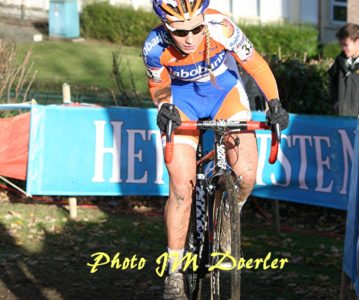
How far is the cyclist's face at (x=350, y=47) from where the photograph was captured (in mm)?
11195

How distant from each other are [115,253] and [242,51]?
3.19m

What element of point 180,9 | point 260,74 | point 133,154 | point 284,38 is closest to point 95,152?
point 133,154

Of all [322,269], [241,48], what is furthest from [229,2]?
[241,48]

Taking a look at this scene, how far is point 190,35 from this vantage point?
689cm

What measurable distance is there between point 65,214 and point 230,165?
4.16 meters

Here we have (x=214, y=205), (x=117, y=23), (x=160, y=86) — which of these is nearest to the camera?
(x=214, y=205)

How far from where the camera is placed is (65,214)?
11070 mm

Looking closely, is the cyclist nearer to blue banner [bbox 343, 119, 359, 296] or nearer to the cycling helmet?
the cycling helmet

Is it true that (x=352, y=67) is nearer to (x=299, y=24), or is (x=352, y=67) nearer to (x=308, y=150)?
(x=308, y=150)

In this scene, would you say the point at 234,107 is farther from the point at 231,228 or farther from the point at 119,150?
the point at 119,150

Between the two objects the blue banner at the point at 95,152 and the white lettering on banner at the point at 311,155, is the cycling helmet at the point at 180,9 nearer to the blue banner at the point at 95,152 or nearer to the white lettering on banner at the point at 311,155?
the white lettering on banner at the point at 311,155

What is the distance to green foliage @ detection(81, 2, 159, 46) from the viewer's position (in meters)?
28.9

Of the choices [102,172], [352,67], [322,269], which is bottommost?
[322,269]

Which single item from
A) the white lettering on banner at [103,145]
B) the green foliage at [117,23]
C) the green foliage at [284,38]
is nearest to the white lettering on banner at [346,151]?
the white lettering on banner at [103,145]
